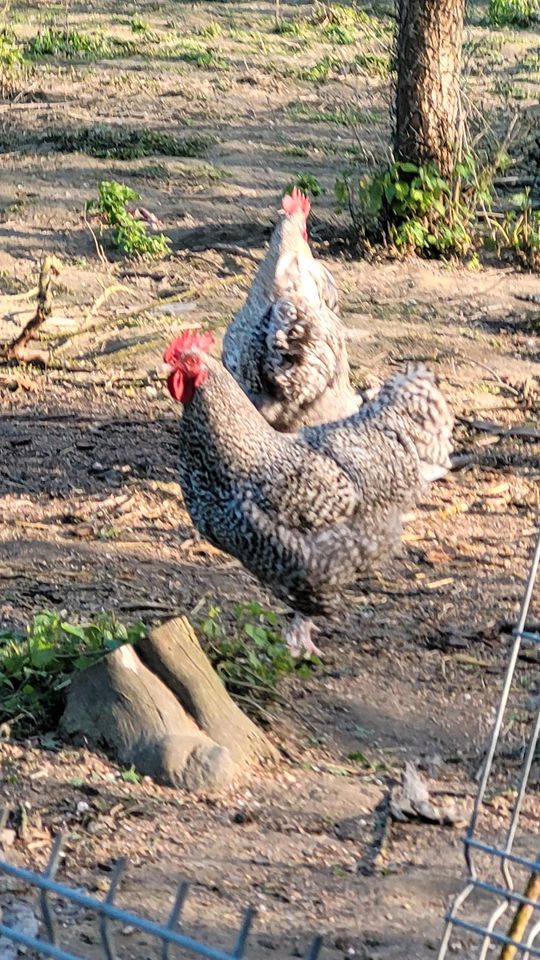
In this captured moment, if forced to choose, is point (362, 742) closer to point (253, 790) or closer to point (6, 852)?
point (253, 790)

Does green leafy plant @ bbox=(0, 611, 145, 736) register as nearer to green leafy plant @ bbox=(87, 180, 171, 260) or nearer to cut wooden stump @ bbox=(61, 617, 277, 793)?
cut wooden stump @ bbox=(61, 617, 277, 793)

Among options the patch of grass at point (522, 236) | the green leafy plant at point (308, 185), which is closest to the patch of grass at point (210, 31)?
the green leafy plant at point (308, 185)

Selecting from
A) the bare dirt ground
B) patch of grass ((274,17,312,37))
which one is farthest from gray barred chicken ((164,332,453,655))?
patch of grass ((274,17,312,37))

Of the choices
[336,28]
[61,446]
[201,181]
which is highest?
[336,28]

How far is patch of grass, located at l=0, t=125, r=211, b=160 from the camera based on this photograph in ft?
42.1

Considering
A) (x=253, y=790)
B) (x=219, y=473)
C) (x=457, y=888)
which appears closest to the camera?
(x=457, y=888)

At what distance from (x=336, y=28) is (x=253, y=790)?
48.1 feet

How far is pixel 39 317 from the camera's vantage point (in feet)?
27.9

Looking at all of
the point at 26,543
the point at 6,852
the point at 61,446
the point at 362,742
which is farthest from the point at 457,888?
the point at 61,446

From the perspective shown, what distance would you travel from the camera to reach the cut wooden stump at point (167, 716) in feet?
15.2

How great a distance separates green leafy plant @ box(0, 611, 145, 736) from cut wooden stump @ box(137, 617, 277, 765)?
0.19 meters

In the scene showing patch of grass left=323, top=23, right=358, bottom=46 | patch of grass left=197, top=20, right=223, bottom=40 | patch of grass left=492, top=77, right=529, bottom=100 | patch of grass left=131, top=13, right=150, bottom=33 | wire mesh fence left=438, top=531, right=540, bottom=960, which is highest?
patch of grass left=323, top=23, right=358, bottom=46

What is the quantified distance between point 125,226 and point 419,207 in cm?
229

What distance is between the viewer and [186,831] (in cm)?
438
